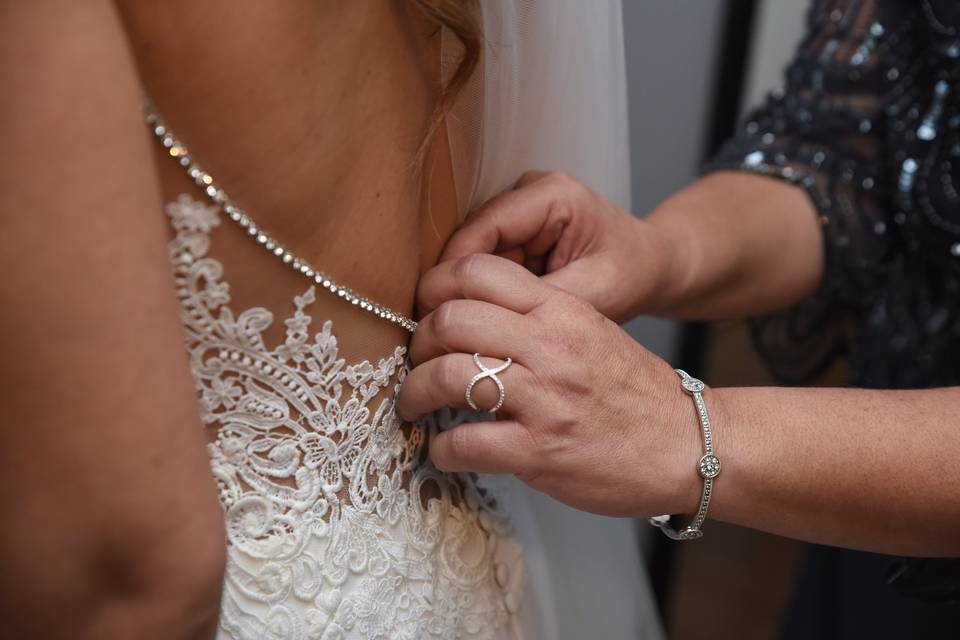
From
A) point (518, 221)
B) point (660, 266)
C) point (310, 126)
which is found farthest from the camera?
point (660, 266)

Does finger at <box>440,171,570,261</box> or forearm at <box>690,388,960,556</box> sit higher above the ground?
finger at <box>440,171,570,261</box>

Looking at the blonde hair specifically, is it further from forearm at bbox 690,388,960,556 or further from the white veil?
forearm at bbox 690,388,960,556

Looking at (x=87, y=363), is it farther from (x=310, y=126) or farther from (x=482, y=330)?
(x=482, y=330)

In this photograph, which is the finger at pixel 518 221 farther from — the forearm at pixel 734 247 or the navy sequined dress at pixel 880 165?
the navy sequined dress at pixel 880 165

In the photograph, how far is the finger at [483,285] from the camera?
0.68m

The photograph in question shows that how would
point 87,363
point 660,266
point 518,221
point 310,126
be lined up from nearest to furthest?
point 87,363 → point 310,126 → point 518,221 → point 660,266

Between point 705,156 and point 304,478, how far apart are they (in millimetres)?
1301

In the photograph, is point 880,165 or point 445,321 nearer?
point 445,321

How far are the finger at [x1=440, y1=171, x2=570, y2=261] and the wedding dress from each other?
19 mm

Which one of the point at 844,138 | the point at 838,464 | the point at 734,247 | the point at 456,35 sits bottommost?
the point at 838,464

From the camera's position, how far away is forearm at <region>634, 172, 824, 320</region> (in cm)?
97

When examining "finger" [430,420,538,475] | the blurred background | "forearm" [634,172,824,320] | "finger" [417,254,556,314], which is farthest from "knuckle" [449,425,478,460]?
the blurred background

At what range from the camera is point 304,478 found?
616 millimetres

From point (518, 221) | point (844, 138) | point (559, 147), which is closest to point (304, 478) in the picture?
point (518, 221)
